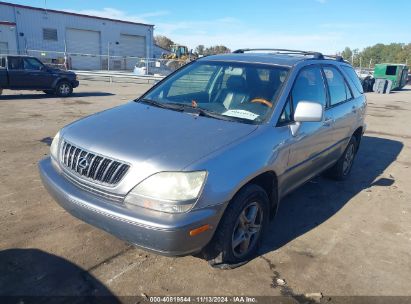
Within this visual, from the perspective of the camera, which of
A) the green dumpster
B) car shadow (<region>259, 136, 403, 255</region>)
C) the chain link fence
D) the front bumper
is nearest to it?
the front bumper

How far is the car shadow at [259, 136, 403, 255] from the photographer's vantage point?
3.95m

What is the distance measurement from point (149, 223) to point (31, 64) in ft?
44.2

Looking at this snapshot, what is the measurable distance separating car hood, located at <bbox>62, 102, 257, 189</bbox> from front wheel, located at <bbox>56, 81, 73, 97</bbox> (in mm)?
12053

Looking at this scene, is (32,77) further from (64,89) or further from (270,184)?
(270,184)

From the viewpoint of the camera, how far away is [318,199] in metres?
4.95

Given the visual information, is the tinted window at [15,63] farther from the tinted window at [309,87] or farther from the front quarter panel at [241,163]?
the front quarter panel at [241,163]

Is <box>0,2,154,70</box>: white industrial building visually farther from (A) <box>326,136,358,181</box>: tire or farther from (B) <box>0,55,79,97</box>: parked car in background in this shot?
(A) <box>326,136,358,181</box>: tire

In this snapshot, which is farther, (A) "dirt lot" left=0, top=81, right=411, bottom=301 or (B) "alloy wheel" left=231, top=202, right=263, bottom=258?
(B) "alloy wheel" left=231, top=202, right=263, bottom=258

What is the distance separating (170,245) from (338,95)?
3.38m

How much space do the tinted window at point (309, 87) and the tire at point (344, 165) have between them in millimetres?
1400

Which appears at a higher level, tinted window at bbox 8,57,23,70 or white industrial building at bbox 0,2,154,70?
white industrial building at bbox 0,2,154,70

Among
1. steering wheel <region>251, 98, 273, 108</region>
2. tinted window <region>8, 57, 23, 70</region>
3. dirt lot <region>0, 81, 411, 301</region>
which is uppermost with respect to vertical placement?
steering wheel <region>251, 98, 273, 108</region>

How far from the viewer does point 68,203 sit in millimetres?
2941

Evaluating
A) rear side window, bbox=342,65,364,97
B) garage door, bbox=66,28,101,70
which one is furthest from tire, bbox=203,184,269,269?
garage door, bbox=66,28,101,70
